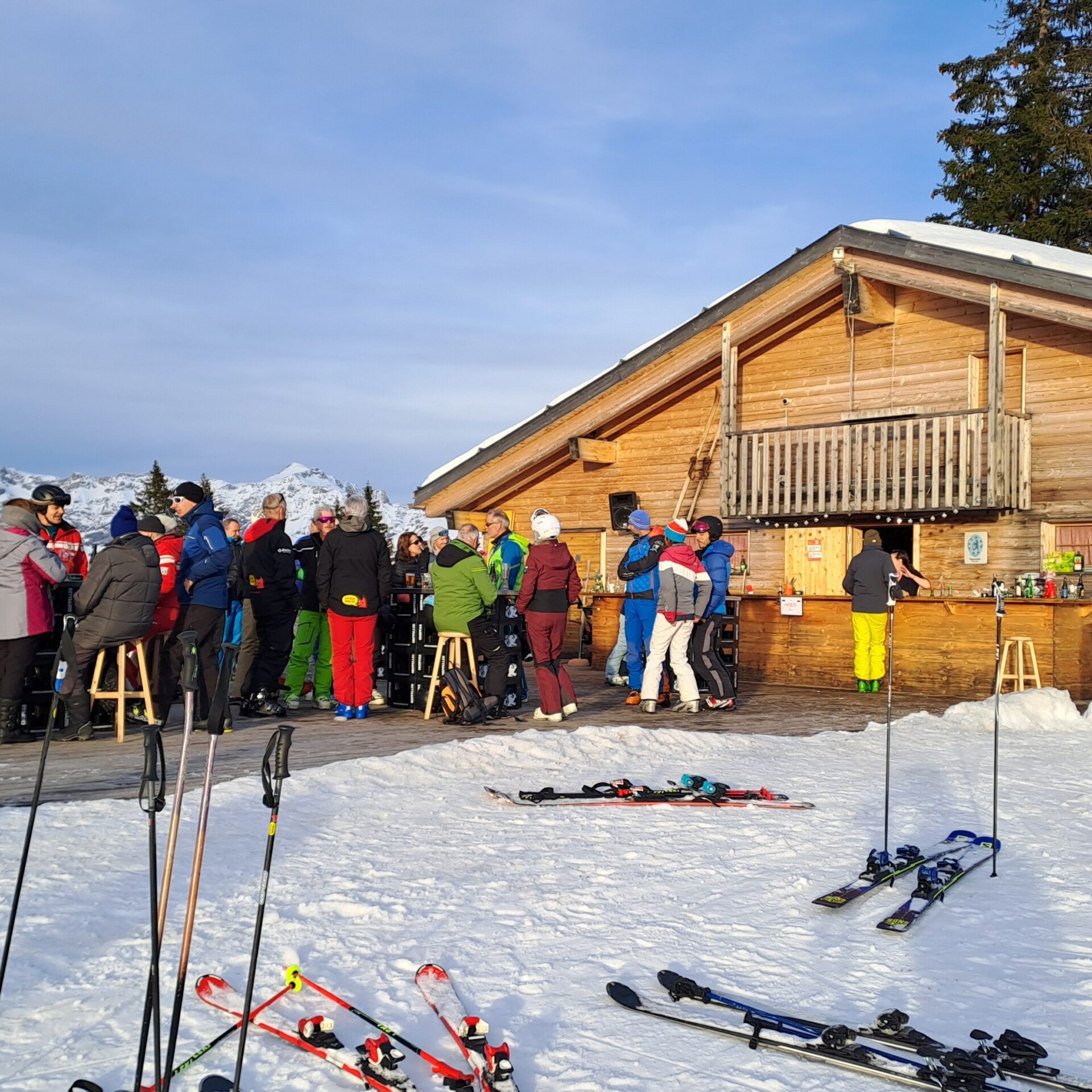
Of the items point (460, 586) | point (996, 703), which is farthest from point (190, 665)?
point (460, 586)

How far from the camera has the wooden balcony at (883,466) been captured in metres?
15.6

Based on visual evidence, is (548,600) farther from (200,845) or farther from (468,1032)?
(200,845)

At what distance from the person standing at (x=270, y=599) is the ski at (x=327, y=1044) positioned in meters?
7.20

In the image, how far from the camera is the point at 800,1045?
3.55m

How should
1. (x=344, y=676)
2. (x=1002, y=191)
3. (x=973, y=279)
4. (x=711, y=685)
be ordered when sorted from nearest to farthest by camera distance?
(x=344, y=676) → (x=711, y=685) → (x=973, y=279) → (x=1002, y=191)

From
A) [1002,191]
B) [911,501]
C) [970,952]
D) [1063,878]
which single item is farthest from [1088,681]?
[1002,191]

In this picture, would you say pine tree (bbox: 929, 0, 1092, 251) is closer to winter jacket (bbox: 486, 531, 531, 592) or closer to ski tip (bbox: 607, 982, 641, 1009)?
winter jacket (bbox: 486, 531, 531, 592)

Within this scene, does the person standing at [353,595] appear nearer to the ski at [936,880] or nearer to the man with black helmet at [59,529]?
the man with black helmet at [59,529]

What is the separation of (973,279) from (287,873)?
44.7 feet

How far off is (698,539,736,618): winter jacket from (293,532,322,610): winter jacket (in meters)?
4.05

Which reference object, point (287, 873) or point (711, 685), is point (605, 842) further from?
point (711, 685)

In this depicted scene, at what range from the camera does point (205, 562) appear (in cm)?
945

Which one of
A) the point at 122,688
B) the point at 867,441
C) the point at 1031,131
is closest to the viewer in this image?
the point at 122,688

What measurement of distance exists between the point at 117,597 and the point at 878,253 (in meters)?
12.1
